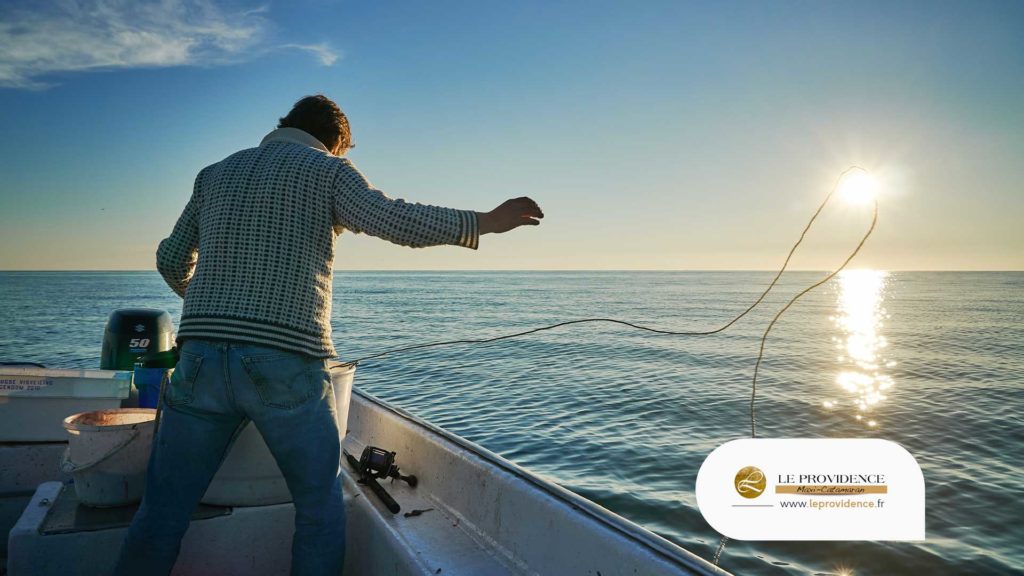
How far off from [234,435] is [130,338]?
2709 mm

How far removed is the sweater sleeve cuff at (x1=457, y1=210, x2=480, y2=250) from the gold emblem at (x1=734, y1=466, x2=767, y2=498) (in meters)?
1.99

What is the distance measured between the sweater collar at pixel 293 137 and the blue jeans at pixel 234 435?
0.73m

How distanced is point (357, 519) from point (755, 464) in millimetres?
1930

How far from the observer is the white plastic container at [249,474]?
247 cm

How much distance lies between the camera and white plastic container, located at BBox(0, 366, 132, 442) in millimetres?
3244

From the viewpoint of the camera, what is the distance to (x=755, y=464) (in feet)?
10.1

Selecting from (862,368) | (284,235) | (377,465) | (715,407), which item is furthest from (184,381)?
(862,368)

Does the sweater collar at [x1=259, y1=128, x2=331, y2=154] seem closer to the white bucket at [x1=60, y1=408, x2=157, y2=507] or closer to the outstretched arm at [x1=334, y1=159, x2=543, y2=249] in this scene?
the outstretched arm at [x1=334, y1=159, x2=543, y2=249]

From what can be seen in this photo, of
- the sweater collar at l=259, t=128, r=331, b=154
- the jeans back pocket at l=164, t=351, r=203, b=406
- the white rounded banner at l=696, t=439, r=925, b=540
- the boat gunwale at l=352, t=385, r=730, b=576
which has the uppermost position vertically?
the sweater collar at l=259, t=128, r=331, b=154

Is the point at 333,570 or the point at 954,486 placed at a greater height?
the point at 333,570

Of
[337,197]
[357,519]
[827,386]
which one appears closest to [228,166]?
[337,197]

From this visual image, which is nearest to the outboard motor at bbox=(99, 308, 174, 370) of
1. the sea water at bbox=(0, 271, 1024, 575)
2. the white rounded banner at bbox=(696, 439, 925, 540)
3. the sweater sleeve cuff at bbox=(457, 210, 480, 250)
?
the sweater sleeve cuff at bbox=(457, 210, 480, 250)

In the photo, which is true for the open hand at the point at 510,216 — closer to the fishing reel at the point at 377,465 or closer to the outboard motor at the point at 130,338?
the fishing reel at the point at 377,465

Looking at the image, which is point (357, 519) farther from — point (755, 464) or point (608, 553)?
point (755, 464)
